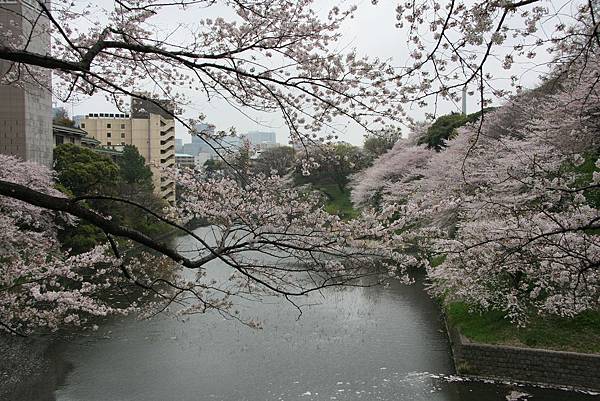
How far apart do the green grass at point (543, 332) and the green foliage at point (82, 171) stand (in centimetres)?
1190

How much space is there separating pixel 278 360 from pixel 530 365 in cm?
387

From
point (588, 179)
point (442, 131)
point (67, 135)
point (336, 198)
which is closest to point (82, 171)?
point (67, 135)

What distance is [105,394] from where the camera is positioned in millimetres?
7074

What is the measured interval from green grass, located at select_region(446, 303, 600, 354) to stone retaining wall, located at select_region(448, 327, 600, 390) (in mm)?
303

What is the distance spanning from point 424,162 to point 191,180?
64.4 ft

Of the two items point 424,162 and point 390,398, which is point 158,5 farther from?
point 424,162

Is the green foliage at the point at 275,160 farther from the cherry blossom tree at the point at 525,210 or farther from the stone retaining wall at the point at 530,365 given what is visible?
the stone retaining wall at the point at 530,365

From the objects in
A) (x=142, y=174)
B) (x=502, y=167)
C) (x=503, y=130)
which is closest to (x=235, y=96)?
(x=502, y=167)

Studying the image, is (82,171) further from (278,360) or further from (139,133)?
(139,133)

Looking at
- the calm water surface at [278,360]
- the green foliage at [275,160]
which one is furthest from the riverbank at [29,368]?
the green foliage at [275,160]

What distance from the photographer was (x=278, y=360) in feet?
27.2

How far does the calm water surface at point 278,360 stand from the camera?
7062 millimetres

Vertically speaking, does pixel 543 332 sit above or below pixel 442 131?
below

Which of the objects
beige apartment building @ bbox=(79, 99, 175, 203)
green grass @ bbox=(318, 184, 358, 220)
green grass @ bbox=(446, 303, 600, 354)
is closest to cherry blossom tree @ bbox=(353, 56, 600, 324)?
green grass @ bbox=(446, 303, 600, 354)
